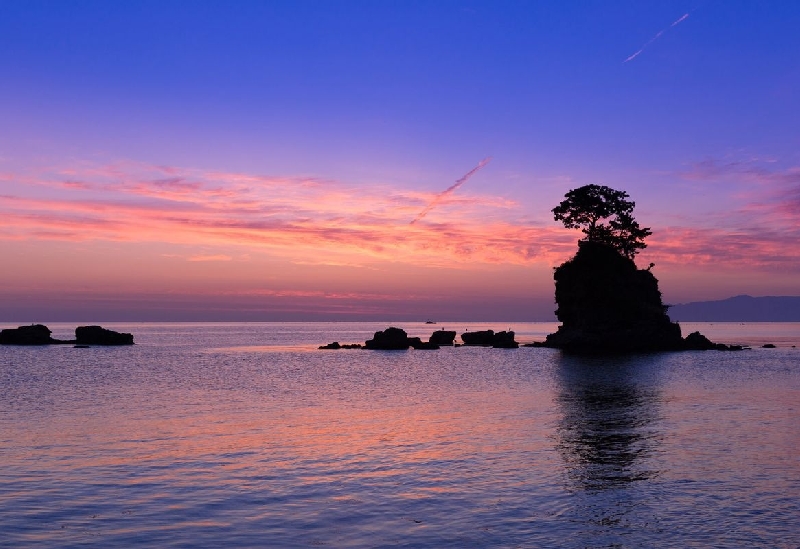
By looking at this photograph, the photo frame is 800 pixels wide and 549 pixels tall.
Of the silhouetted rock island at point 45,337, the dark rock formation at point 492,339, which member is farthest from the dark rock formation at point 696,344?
the silhouetted rock island at point 45,337

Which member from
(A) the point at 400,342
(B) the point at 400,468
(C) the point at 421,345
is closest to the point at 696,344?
(C) the point at 421,345

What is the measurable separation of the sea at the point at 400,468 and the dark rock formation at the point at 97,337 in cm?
9988

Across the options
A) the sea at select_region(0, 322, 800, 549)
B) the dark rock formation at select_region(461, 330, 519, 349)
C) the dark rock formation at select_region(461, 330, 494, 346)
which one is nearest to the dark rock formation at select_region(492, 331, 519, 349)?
the dark rock formation at select_region(461, 330, 519, 349)

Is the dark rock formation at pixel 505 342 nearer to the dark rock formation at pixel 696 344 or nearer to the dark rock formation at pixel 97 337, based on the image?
the dark rock formation at pixel 696 344

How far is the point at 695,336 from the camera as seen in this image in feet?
407

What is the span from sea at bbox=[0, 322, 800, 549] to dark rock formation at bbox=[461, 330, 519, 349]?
83.4 metres

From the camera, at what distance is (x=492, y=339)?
15338cm

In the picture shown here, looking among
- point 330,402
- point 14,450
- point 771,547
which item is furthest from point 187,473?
point 330,402

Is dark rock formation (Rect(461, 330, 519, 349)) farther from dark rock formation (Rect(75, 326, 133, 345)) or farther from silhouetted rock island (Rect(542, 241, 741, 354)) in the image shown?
dark rock formation (Rect(75, 326, 133, 345))

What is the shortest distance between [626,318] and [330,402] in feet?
262

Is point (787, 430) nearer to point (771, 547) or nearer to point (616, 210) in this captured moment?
point (771, 547)

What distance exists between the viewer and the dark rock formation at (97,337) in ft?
484

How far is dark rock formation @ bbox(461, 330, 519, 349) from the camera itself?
13929 cm

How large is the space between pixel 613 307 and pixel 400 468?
317 feet
